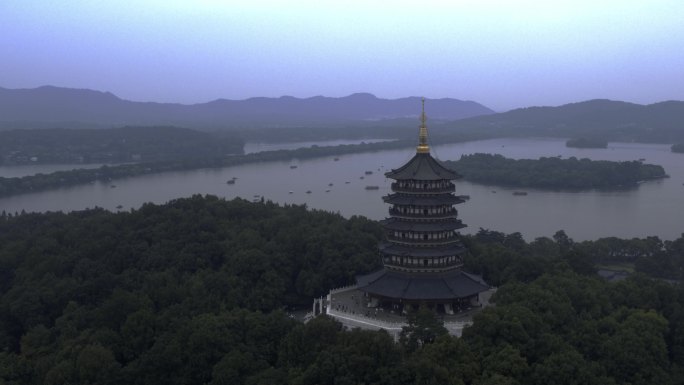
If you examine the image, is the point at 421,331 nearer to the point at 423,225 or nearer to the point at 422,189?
the point at 423,225

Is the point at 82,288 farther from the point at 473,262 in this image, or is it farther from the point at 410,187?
the point at 473,262

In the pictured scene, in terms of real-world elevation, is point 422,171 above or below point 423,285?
above

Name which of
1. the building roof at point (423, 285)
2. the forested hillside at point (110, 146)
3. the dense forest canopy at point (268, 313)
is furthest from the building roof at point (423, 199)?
the forested hillside at point (110, 146)

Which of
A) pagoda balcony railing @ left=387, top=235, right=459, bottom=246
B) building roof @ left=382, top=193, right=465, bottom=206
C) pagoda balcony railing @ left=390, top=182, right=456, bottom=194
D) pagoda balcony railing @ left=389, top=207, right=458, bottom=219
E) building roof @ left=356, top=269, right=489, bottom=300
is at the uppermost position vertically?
pagoda balcony railing @ left=390, top=182, right=456, bottom=194

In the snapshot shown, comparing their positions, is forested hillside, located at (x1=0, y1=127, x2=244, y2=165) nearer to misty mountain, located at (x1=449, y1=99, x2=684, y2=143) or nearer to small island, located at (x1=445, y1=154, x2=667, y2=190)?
small island, located at (x1=445, y1=154, x2=667, y2=190)

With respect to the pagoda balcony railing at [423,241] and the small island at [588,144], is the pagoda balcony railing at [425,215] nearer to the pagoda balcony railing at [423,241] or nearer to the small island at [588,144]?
the pagoda balcony railing at [423,241]

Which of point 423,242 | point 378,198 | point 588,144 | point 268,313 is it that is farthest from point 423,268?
point 588,144

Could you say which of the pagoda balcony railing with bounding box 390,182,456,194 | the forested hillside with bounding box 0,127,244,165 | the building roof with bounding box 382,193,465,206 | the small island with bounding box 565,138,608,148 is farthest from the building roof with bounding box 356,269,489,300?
the small island with bounding box 565,138,608,148
